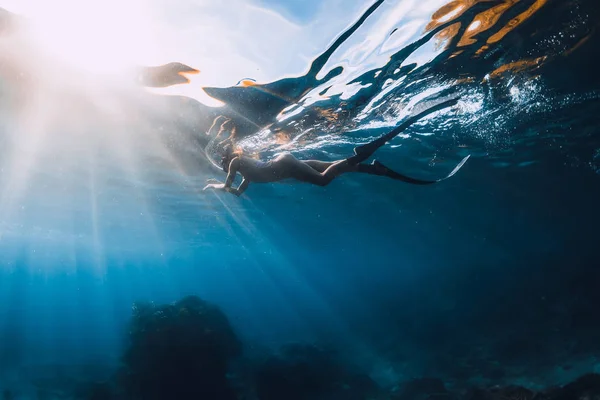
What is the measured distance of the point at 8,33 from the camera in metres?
7.89

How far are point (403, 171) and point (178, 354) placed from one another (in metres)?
16.0

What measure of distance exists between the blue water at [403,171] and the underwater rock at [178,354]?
266cm

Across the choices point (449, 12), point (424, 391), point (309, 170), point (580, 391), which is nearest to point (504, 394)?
point (580, 391)

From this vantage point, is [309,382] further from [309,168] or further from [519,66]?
[519,66]

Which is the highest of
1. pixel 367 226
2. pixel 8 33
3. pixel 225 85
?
pixel 8 33

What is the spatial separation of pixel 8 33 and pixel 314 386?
17.8 meters

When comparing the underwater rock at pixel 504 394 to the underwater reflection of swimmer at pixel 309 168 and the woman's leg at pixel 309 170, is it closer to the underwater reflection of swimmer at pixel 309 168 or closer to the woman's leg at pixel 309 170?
the underwater reflection of swimmer at pixel 309 168

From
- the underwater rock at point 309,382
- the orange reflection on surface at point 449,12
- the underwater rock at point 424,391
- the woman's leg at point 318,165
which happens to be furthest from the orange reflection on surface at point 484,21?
the underwater rock at point 309,382

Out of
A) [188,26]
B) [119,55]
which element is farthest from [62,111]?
[188,26]

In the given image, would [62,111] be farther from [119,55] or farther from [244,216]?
[244,216]

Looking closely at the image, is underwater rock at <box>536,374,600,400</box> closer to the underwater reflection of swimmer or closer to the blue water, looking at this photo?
the blue water

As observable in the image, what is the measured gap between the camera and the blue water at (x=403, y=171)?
937 centimetres

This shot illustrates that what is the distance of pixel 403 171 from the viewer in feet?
63.9

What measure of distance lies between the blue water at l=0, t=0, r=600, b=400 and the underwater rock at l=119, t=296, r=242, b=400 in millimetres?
2659
